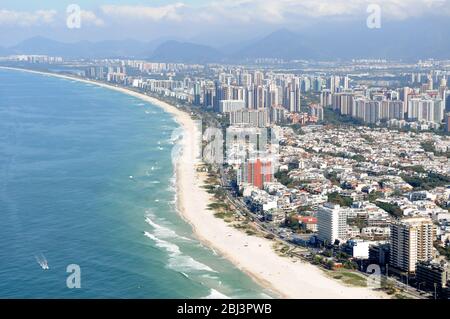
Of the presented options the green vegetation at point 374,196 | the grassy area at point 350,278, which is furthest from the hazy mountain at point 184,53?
the grassy area at point 350,278

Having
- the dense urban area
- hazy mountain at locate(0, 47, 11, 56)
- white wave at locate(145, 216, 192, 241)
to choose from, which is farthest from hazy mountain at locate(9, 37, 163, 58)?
white wave at locate(145, 216, 192, 241)

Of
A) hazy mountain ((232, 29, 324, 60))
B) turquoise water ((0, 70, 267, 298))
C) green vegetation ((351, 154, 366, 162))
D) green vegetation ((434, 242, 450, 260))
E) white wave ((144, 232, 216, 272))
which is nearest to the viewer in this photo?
turquoise water ((0, 70, 267, 298))

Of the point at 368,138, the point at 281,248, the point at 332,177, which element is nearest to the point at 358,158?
the point at 332,177

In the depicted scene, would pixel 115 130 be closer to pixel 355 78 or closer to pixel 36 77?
pixel 355 78

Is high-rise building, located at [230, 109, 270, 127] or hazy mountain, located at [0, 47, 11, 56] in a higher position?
hazy mountain, located at [0, 47, 11, 56]

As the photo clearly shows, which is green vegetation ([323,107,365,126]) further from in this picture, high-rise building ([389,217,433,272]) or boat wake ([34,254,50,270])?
boat wake ([34,254,50,270])

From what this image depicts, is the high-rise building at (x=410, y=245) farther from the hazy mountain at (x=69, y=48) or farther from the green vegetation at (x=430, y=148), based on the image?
the hazy mountain at (x=69, y=48)
